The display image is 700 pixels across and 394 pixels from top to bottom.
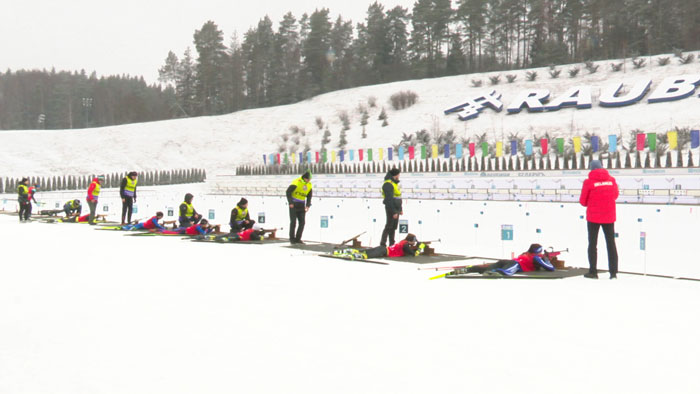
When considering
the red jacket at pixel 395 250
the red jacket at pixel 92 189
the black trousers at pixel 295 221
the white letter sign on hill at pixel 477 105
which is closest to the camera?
the red jacket at pixel 395 250

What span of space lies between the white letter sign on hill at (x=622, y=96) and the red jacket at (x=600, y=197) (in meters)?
42.4

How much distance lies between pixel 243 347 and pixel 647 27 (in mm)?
67958

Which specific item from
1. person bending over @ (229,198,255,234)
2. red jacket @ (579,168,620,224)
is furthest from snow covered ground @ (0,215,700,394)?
person bending over @ (229,198,255,234)

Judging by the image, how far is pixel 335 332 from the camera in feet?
18.8

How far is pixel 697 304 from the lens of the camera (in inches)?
269

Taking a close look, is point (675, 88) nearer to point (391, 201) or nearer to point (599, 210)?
point (391, 201)

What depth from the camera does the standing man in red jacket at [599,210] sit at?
880 centimetres

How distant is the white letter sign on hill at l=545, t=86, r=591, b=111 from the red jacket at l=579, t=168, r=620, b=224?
140 feet

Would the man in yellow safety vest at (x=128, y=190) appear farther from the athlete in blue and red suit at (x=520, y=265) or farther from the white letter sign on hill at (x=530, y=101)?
Answer: the white letter sign on hill at (x=530, y=101)

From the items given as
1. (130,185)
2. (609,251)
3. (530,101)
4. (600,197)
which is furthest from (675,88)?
(609,251)

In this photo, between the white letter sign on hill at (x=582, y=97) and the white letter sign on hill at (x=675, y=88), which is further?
the white letter sign on hill at (x=582, y=97)

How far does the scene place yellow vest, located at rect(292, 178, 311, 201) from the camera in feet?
45.4

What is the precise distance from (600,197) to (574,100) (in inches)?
1723

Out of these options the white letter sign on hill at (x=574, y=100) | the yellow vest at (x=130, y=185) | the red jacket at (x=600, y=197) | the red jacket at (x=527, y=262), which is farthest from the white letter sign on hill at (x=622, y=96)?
the red jacket at (x=527, y=262)
